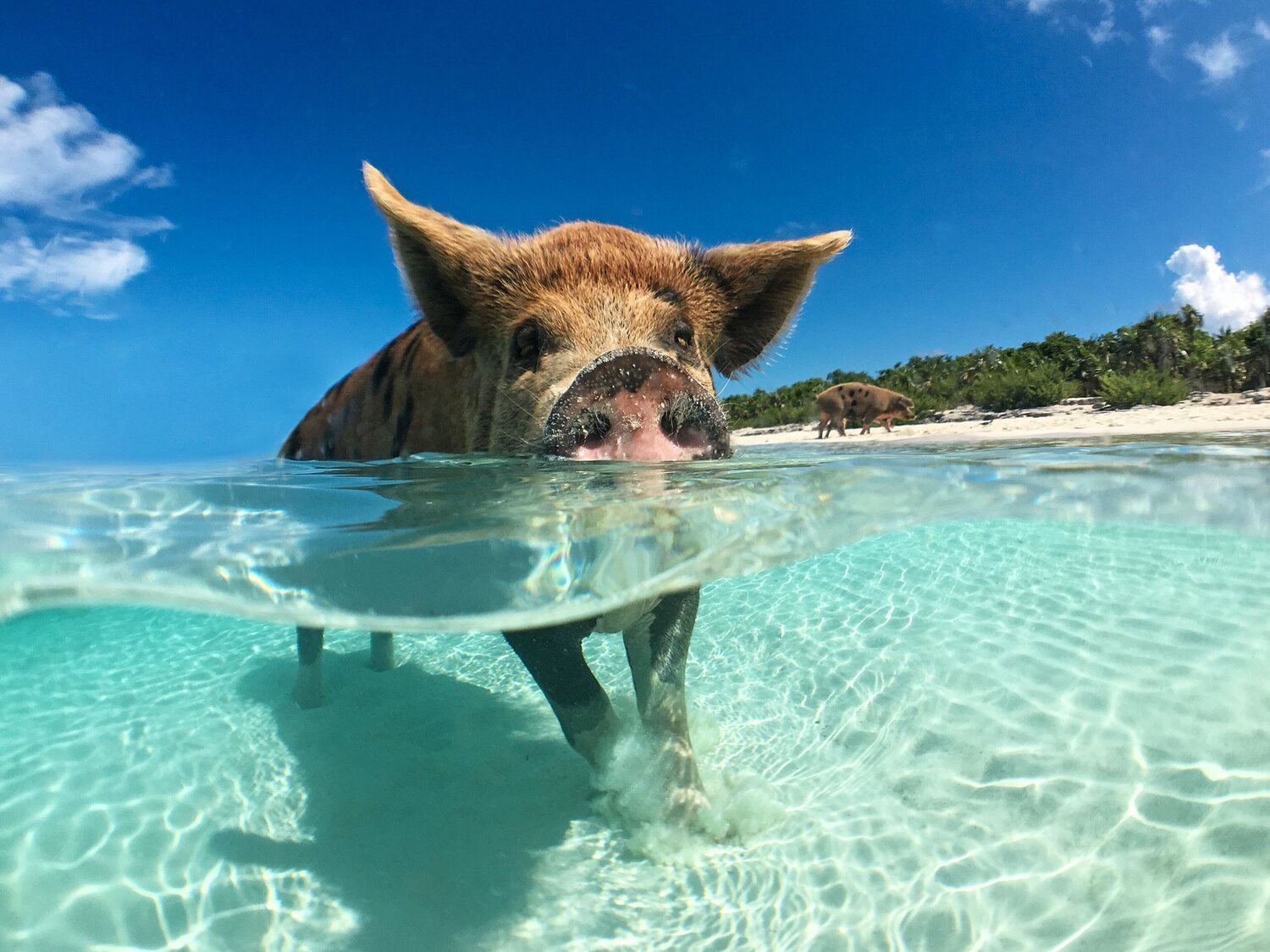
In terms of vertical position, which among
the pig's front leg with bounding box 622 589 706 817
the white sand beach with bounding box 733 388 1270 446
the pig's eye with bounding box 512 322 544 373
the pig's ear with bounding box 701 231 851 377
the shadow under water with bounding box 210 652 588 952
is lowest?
the shadow under water with bounding box 210 652 588 952

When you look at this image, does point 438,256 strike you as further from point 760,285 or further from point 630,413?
point 760,285

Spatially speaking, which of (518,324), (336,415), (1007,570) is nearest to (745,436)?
(1007,570)

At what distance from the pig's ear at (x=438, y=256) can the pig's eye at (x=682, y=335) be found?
1060 mm

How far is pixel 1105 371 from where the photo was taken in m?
19.5

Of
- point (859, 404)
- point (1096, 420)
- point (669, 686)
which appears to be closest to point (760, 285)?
point (669, 686)

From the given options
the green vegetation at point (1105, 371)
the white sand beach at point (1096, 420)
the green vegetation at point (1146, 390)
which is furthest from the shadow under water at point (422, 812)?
the green vegetation at point (1146, 390)

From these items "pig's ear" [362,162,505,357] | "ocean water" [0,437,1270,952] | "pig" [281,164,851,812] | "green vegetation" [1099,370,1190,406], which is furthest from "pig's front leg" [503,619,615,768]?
"green vegetation" [1099,370,1190,406]

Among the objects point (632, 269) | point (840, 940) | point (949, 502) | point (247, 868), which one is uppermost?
→ point (632, 269)

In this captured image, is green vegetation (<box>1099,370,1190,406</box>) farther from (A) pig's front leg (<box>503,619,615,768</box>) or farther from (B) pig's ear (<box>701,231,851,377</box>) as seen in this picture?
(A) pig's front leg (<box>503,619,615,768</box>)

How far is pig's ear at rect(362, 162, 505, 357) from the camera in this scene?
12.1 feet

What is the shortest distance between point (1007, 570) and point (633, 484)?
579 cm

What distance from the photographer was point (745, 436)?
23672 mm

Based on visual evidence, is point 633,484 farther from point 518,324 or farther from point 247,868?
point 247,868

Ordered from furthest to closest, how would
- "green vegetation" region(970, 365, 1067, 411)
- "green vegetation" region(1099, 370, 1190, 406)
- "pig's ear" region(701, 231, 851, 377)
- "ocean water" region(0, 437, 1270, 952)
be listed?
1. "green vegetation" region(970, 365, 1067, 411)
2. "green vegetation" region(1099, 370, 1190, 406)
3. "pig's ear" region(701, 231, 851, 377)
4. "ocean water" region(0, 437, 1270, 952)
